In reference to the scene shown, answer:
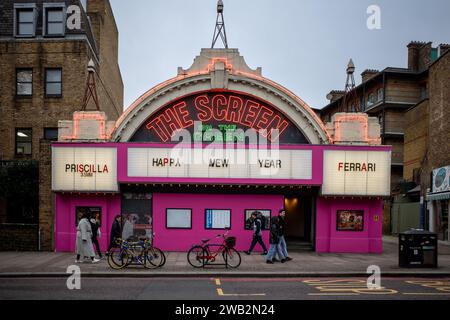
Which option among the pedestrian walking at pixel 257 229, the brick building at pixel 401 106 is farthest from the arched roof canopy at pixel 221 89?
the brick building at pixel 401 106

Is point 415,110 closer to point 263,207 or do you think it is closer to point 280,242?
point 263,207

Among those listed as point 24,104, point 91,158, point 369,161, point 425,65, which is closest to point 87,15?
point 24,104

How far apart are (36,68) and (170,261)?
17.4m

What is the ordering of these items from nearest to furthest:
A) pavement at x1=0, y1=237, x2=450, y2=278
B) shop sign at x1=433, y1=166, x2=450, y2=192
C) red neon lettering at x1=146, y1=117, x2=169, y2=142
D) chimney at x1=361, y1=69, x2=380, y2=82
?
1. pavement at x1=0, y1=237, x2=450, y2=278
2. red neon lettering at x1=146, y1=117, x2=169, y2=142
3. shop sign at x1=433, y1=166, x2=450, y2=192
4. chimney at x1=361, y1=69, x2=380, y2=82

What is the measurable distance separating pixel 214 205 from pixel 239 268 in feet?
18.0

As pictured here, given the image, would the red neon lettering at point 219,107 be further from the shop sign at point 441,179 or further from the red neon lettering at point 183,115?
the shop sign at point 441,179

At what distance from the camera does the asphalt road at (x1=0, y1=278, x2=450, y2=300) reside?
416 inches

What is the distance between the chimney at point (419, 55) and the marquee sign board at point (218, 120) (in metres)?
27.1

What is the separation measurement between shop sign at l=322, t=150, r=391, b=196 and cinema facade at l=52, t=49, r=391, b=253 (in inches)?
1.8

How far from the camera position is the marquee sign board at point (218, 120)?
20.3 meters

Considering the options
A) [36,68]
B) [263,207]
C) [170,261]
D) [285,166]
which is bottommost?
[170,261]

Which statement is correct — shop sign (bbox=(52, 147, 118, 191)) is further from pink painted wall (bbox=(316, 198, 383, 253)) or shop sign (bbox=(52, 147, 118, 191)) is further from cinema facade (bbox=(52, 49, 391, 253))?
pink painted wall (bbox=(316, 198, 383, 253))

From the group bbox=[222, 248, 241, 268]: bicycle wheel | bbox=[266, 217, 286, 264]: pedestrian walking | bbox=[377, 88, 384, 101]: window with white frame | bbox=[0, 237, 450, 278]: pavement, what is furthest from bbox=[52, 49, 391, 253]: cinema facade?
bbox=[377, 88, 384, 101]: window with white frame
